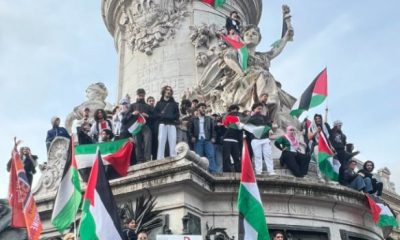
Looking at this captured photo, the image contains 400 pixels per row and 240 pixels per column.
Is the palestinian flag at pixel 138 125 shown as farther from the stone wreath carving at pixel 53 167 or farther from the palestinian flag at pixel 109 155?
the stone wreath carving at pixel 53 167

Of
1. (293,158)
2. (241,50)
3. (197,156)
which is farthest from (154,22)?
(197,156)

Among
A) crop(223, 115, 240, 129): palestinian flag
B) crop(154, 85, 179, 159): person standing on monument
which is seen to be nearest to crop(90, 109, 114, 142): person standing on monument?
crop(154, 85, 179, 159): person standing on monument

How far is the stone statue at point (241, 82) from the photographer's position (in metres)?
16.3

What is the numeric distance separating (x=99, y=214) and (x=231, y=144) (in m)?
4.30

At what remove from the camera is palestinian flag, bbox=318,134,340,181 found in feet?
45.5

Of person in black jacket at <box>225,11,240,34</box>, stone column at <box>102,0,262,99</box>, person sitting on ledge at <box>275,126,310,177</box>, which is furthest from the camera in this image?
stone column at <box>102,0,262,99</box>

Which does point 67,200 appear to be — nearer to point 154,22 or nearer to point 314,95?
point 314,95

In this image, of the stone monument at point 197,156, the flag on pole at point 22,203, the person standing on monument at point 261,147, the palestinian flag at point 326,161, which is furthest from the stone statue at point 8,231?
the palestinian flag at point 326,161

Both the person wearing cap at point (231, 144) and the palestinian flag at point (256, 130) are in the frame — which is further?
the palestinian flag at point (256, 130)

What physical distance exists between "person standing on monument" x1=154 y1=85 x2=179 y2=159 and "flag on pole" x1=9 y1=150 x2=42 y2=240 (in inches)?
106

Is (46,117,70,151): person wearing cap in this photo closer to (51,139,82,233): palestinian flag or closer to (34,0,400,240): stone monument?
(34,0,400,240): stone monument

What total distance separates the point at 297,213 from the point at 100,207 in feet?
14.9

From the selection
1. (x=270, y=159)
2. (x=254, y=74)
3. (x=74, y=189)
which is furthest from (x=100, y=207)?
(x=254, y=74)

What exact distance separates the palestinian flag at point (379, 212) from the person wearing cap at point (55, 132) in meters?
7.01
